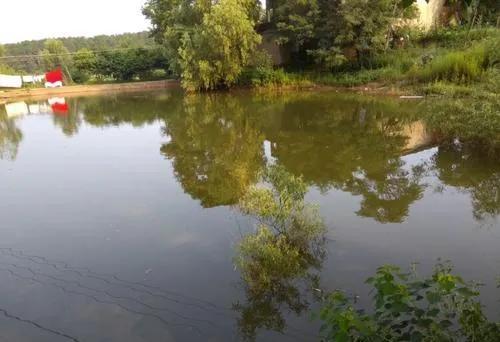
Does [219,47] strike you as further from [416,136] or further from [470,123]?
[470,123]

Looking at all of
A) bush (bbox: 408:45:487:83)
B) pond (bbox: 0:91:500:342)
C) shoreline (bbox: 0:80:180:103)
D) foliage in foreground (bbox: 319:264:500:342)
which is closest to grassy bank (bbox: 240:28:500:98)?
bush (bbox: 408:45:487:83)

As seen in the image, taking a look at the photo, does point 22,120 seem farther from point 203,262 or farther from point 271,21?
point 203,262

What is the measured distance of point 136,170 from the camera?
919 centimetres

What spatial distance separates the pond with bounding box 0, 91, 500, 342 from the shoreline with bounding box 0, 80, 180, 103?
16980 mm

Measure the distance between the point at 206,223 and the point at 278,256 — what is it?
176 cm

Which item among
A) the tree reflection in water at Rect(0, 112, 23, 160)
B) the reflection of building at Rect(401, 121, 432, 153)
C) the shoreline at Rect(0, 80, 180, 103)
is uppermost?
the shoreline at Rect(0, 80, 180, 103)

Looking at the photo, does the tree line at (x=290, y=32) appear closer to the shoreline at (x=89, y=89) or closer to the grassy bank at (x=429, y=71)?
the grassy bank at (x=429, y=71)

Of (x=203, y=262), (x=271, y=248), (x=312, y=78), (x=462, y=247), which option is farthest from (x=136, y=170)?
(x=312, y=78)

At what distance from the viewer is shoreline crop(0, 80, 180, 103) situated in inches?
1103

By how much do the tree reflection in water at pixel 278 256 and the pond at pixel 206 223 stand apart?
32 millimetres

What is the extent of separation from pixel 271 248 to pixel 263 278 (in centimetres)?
36

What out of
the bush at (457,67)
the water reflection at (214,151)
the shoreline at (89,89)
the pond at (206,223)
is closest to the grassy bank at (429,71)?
the bush at (457,67)

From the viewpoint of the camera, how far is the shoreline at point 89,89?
28025 mm

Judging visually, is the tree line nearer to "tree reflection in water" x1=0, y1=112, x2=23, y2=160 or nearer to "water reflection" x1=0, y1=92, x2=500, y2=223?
"water reflection" x1=0, y1=92, x2=500, y2=223
